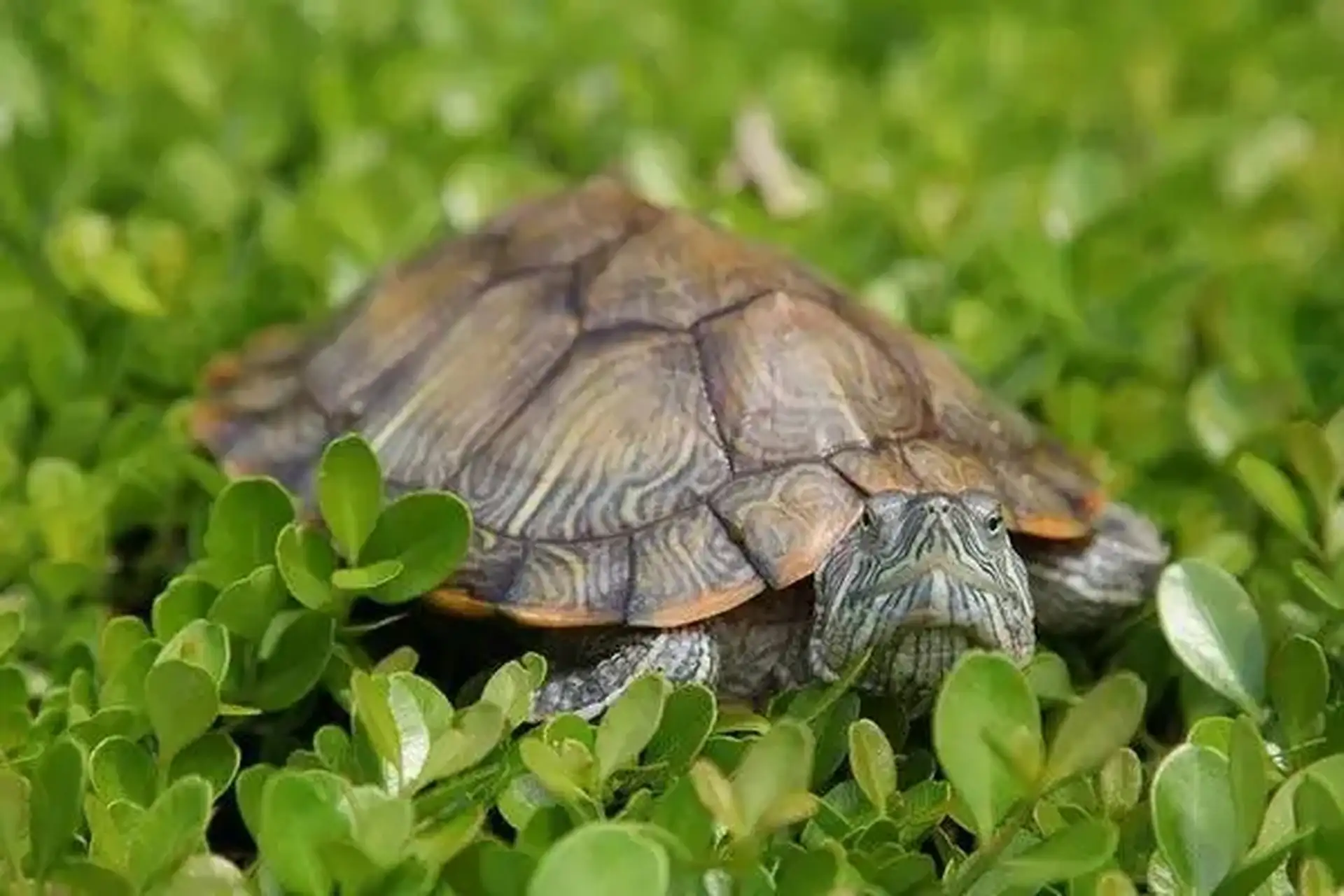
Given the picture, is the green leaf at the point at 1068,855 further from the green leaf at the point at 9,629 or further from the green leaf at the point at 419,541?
the green leaf at the point at 9,629

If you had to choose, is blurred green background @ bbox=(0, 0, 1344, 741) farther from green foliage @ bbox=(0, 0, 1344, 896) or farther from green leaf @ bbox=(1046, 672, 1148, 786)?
green leaf @ bbox=(1046, 672, 1148, 786)

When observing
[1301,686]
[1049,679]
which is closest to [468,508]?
[1049,679]

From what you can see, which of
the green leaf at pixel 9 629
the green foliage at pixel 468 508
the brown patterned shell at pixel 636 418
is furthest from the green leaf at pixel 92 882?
the brown patterned shell at pixel 636 418

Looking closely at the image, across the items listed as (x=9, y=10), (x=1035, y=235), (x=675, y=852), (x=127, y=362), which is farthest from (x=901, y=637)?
(x=9, y=10)

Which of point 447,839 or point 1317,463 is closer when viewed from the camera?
point 447,839

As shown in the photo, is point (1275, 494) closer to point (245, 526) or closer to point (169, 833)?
point (245, 526)

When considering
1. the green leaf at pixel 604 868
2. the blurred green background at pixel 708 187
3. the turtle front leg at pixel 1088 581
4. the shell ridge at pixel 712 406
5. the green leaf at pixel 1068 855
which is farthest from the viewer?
the blurred green background at pixel 708 187

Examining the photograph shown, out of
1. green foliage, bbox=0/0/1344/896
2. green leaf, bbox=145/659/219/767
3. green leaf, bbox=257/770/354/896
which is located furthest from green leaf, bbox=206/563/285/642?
green leaf, bbox=257/770/354/896
